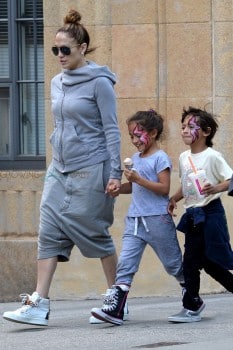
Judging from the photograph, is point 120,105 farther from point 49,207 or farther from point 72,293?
point 49,207

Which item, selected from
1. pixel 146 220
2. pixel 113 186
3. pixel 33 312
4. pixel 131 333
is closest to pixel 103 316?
pixel 131 333

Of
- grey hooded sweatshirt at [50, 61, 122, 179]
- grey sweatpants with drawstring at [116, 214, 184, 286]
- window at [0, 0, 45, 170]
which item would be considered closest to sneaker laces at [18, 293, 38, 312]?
grey sweatpants with drawstring at [116, 214, 184, 286]

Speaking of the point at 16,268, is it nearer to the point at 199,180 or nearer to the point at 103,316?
the point at 103,316

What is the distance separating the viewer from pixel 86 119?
7.95 meters

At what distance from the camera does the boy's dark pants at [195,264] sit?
805 centimetres

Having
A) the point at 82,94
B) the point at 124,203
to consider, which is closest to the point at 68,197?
the point at 82,94

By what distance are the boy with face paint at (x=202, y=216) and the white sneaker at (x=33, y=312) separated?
867 mm

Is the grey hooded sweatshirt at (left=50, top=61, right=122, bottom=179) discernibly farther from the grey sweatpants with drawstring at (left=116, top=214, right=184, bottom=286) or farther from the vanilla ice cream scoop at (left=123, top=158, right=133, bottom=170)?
the grey sweatpants with drawstring at (left=116, top=214, right=184, bottom=286)

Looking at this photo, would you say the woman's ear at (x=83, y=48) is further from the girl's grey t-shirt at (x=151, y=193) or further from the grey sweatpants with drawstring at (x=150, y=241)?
the grey sweatpants with drawstring at (x=150, y=241)

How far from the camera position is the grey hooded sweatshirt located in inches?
311

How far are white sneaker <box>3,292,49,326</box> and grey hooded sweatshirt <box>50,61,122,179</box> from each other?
0.86 m

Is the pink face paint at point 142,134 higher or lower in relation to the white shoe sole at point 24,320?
higher

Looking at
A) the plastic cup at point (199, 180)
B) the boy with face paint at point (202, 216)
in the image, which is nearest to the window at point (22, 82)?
the boy with face paint at point (202, 216)

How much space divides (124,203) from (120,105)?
83 centimetres
